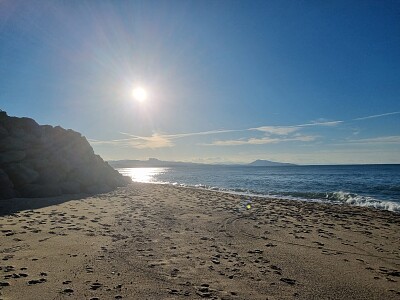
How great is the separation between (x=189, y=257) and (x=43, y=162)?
20781mm

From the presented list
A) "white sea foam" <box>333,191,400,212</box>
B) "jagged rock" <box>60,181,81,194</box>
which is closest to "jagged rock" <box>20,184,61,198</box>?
"jagged rock" <box>60,181,81,194</box>

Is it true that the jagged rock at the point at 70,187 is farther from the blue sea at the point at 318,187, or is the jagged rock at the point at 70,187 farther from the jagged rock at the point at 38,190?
the blue sea at the point at 318,187

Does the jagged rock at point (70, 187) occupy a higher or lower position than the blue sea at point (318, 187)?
higher

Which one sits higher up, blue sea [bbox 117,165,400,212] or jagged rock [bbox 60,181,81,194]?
jagged rock [bbox 60,181,81,194]

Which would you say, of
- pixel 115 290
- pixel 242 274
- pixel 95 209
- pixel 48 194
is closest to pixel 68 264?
pixel 115 290

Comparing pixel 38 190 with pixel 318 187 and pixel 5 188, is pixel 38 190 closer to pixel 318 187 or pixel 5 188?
pixel 5 188

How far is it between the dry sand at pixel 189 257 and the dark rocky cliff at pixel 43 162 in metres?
5.93

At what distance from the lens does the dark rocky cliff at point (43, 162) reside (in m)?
22.4

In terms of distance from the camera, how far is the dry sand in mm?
6934

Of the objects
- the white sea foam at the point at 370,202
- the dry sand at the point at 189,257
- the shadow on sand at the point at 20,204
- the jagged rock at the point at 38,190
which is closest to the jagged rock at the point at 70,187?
the jagged rock at the point at 38,190

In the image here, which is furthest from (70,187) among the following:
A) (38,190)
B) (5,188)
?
(5,188)

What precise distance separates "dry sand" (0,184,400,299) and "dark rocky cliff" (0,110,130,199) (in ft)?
19.5

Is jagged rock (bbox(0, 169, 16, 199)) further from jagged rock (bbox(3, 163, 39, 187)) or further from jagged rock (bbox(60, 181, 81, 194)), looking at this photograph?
jagged rock (bbox(60, 181, 81, 194))

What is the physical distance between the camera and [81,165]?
29766 millimetres
